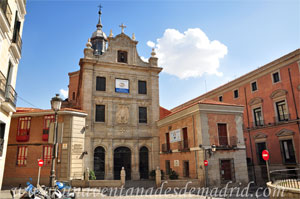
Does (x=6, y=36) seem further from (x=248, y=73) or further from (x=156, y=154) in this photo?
(x=248, y=73)

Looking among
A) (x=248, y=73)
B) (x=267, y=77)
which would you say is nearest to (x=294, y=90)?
(x=267, y=77)

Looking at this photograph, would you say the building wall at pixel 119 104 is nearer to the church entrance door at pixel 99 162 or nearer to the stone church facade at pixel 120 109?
the stone church facade at pixel 120 109

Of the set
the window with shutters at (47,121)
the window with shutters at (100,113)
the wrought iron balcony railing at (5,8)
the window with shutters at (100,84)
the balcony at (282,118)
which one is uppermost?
the window with shutters at (100,84)

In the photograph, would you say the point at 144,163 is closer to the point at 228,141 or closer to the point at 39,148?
the point at 228,141

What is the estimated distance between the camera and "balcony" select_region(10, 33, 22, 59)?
12719 mm

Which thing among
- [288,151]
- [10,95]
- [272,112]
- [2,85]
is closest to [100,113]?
[10,95]

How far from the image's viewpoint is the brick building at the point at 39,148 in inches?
781

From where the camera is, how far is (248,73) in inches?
1170

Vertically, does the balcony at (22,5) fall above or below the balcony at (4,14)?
above

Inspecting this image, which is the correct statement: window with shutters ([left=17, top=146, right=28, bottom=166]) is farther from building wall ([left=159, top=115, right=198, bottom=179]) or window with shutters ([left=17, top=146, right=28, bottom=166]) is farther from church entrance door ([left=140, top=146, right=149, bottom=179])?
building wall ([left=159, top=115, right=198, bottom=179])

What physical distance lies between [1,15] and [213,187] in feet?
58.4

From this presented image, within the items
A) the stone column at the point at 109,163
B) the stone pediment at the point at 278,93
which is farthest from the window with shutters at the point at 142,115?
the stone pediment at the point at 278,93

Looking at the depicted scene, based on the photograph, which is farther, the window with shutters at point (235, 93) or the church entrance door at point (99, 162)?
the window with shutters at point (235, 93)

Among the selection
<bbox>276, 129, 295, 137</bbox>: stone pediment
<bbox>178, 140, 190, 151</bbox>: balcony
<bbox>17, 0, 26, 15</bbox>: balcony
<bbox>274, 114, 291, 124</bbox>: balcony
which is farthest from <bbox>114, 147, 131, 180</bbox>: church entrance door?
<bbox>274, 114, 291, 124</bbox>: balcony
